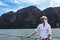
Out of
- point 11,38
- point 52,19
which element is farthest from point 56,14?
point 11,38

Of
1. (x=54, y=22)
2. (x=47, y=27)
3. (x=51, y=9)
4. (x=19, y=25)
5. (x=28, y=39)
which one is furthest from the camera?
(x=19, y=25)

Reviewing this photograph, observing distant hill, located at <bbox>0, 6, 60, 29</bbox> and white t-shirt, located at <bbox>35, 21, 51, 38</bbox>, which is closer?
white t-shirt, located at <bbox>35, 21, 51, 38</bbox>

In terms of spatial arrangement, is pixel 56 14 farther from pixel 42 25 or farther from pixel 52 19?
pixel 42 25

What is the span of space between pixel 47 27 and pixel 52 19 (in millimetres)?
96558

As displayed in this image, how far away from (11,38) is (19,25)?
111 meters

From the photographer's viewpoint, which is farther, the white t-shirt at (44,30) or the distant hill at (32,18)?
the distant hill at (32,18)

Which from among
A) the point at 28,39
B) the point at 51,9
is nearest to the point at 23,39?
the point at 28,39

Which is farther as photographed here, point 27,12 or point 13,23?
point 13,23

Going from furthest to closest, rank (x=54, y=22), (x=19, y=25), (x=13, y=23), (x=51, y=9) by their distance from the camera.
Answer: (x=19, y=25) < (x=13, y=23) < (x=54, y=22) < (x=51, y=9)

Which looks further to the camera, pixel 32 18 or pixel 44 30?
pixel 32 18

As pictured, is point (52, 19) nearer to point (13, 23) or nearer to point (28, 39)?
point (13, 23)

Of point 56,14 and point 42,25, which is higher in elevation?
point 56,14

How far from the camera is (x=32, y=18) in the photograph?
101 meters

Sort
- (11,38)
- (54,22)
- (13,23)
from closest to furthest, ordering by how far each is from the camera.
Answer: (11,38) → (54,22) → (13,23)
